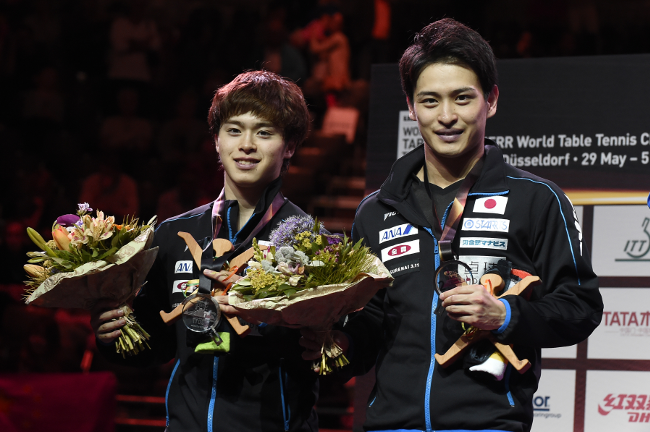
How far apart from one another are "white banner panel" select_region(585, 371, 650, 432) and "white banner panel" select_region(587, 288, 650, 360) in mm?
86

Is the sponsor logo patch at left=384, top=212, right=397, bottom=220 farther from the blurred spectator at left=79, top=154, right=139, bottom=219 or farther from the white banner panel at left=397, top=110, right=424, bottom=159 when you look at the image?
the blurred spectator at left=79, top=154, right=139, bottom=219

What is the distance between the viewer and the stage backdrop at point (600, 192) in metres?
3.37

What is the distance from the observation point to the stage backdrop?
337 centimetres

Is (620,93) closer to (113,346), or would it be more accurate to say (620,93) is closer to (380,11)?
(113,346)

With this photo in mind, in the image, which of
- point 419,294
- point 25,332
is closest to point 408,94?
point 419,294

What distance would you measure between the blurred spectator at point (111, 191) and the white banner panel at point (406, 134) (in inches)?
151

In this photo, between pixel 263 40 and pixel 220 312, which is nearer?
pixel 220 312

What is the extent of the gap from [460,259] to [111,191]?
5290 millimetres

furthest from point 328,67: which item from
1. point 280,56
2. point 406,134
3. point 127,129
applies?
point 406,134

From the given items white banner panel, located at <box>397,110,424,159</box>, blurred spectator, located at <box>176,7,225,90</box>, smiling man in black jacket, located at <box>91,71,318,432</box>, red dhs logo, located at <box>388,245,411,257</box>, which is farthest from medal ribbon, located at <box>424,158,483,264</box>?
blurred spectator, located at <box>176,7,225,90</box>

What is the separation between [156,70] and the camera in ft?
31.3

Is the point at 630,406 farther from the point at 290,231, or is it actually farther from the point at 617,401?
the point at 290,231

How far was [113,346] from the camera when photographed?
2750 mm

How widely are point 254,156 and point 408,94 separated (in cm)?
59
